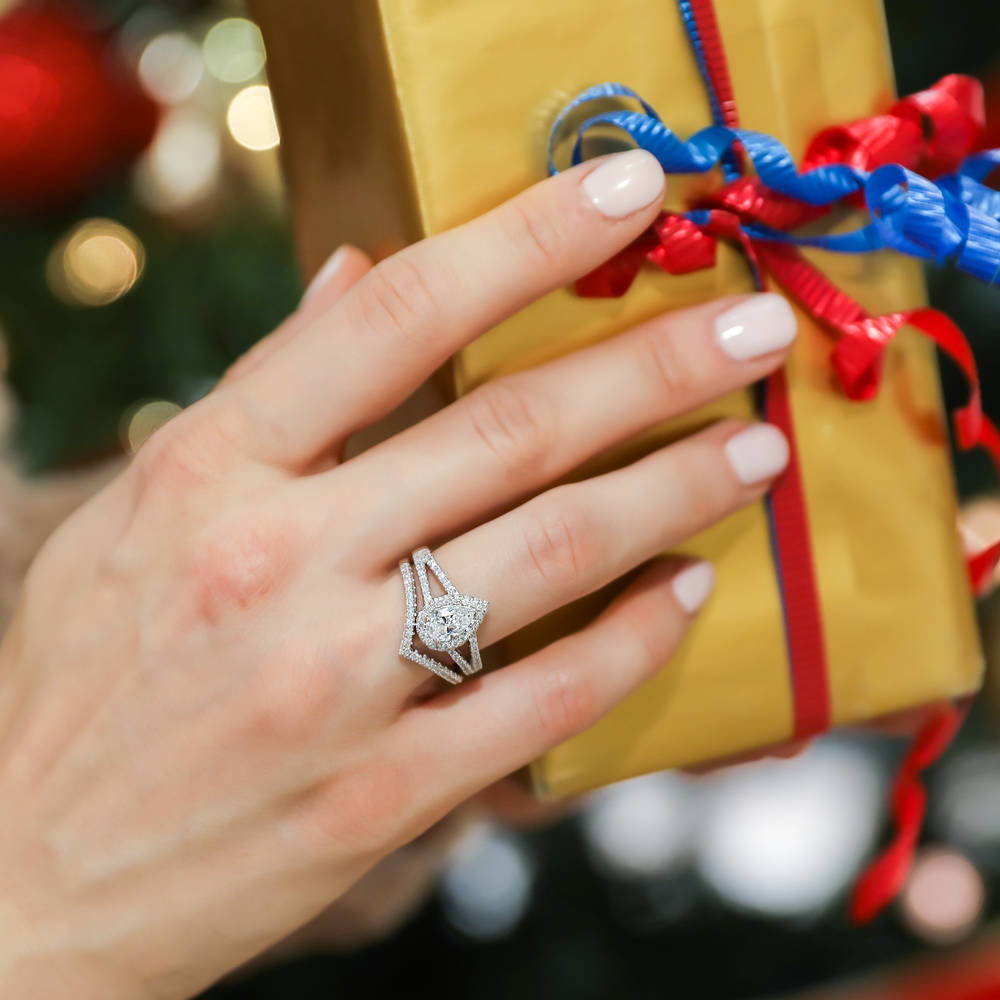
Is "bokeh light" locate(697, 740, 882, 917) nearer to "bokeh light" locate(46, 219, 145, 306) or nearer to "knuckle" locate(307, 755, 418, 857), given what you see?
"knuckle" locate(307, 755, 418, 857)

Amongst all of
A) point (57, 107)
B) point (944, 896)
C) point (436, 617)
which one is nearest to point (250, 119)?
point (57, 107)

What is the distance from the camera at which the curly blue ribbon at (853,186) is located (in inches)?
17.1

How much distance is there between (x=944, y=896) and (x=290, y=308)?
3.04ft

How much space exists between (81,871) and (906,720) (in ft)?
1.71

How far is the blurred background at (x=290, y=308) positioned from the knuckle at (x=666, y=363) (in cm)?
46

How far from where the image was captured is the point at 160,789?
470 mm

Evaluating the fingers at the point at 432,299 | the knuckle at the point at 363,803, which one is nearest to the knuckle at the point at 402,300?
the fingers at the point at 432,299

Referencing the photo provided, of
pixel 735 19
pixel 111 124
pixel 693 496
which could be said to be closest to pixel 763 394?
pixel 693 496

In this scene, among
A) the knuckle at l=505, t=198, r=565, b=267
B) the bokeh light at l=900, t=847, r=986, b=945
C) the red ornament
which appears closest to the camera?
the knuckle at l=505, t=198, r=565, b=267

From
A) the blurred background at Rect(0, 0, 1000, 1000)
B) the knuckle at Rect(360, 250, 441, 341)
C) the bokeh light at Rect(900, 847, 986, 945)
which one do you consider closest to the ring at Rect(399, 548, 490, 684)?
the knuckle at Rect(360, 250, 441, 341)

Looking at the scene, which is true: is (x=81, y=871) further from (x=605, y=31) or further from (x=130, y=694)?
(x=605, y=31)

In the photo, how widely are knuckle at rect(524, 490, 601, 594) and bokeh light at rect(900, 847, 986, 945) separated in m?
0.79

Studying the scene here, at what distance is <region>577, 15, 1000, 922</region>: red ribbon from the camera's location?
469 millimetres

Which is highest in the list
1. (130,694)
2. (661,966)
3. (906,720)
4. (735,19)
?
(735,19)
